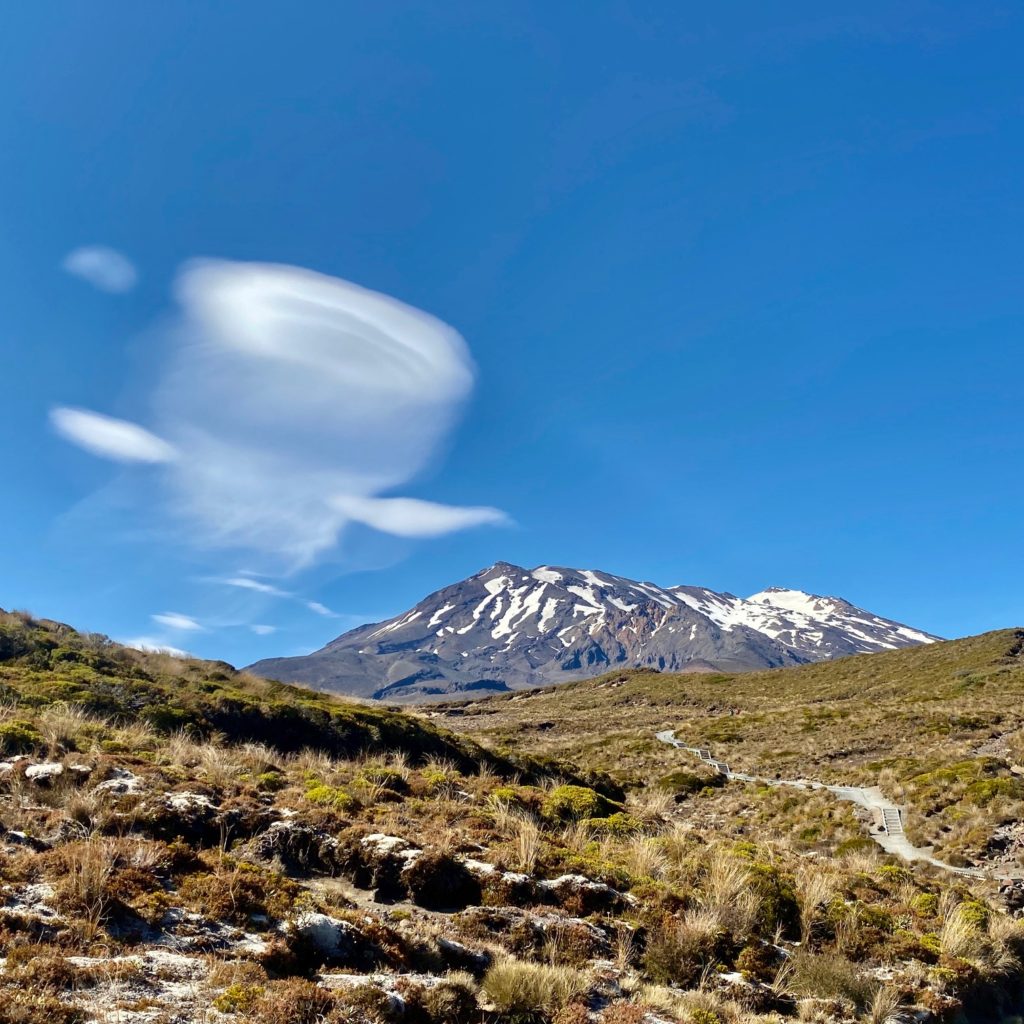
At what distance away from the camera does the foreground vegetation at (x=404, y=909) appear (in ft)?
18.9

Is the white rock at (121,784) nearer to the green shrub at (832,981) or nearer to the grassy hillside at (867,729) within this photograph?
the green shrub at (832,981)

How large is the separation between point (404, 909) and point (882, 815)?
2594cm

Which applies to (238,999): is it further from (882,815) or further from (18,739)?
(882,815)

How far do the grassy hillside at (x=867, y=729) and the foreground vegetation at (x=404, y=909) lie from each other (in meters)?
12.2

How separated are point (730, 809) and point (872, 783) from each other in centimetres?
891

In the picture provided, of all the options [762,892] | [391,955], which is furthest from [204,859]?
[762,892]


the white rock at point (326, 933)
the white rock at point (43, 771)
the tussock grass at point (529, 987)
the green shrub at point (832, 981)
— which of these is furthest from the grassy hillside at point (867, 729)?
the white rock at point (43, 771)

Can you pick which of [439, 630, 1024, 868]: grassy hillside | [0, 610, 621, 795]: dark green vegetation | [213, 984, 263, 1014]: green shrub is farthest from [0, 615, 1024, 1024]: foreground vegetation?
[439, 630, 1024, 868]: grassy hillside

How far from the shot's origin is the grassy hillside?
1025 inches

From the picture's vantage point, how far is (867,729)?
47125 mm

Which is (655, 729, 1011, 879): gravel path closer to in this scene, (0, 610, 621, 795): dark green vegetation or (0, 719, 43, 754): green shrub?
(0, 610, 621, 795): dark green vegetation

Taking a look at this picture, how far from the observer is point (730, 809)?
98.7 feet

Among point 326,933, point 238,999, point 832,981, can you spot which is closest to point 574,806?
point 832,981

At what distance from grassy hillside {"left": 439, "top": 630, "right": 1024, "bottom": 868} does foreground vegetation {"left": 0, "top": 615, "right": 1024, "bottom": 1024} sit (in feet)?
40.0
